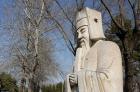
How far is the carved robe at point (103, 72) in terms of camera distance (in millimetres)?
6965

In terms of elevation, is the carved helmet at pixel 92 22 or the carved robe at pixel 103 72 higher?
the carved helmet at pixel 92 22

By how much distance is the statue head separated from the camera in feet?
24.5

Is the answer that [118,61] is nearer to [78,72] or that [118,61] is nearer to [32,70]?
[78,72]

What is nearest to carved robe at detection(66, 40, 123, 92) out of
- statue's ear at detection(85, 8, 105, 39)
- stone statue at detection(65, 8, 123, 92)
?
stone statue at detection(65, 8, 123, 92)

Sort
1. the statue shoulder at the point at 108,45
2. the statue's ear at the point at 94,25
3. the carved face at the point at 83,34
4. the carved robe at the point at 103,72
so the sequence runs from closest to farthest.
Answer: the carved robe at the point at 103,72 < the statue shoulder at the point at 108,45 < the statue's ear at the point at 94,25 < the carved face at the point at 83,34

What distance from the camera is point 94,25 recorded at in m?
7.53

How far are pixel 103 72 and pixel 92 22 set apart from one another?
1.09m

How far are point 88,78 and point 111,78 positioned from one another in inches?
16.5

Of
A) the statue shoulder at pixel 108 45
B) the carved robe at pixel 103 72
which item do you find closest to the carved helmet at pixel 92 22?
the statue shoulder at pixel 108 45

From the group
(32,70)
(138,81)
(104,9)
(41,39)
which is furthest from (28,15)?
(138,81)

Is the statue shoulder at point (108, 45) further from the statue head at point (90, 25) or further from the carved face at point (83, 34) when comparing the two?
the carved face at point (83, 34)

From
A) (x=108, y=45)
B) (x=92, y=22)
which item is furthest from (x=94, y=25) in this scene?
(x=108, y=45)

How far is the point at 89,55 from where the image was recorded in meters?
7.39

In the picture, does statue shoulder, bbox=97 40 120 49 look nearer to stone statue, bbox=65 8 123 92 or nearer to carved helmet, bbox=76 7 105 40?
stone statue, bbox=65 8 123 92
